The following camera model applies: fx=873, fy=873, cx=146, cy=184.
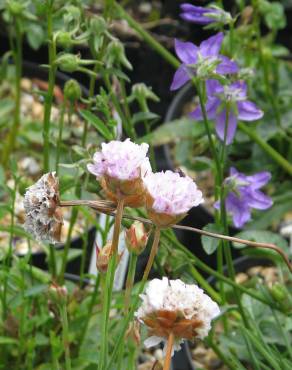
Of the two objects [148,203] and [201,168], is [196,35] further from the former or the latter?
[148,203]

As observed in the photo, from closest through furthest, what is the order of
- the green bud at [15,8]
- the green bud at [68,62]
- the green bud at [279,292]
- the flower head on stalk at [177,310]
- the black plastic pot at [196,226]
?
the flower head on stalk at [177,310] < the green bud at [68,62] < the green bud at [279,292] < the green bud at [15,8] < the black plastic pot at [196,226]

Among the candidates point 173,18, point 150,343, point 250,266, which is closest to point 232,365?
point 150,343

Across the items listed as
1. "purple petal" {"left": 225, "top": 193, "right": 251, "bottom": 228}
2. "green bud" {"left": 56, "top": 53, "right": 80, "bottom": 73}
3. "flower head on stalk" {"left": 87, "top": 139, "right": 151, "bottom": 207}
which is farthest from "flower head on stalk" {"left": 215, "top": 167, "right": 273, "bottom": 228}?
"flower head on stalk" {"left": 87, "top": 139, "right": 151, "bottom": 207}

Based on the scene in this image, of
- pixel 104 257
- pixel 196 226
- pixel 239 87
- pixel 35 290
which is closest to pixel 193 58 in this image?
pixel 239 87

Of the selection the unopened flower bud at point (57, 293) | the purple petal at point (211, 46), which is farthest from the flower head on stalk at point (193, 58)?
the unopened flower bud at point (57, 293)

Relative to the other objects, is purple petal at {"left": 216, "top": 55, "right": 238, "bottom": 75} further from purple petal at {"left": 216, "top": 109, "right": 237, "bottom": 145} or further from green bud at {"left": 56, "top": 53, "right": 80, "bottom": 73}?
green bud at {"left": 56, "top": 53, "right": 80, "bottom": 73}

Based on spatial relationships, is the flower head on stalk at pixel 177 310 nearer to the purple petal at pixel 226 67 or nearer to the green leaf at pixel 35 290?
the green leaf at pixel 35 290
